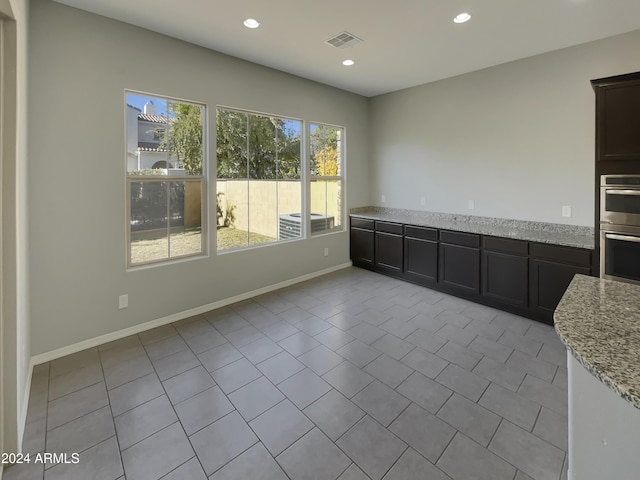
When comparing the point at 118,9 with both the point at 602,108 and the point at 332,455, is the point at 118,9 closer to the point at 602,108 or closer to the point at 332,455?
the point at 332,455

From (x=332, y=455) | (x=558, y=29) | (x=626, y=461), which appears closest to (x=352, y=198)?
(x=558, y=29)

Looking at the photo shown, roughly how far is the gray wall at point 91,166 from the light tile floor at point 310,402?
1.16 feet

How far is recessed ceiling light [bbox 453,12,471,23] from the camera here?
2.83 metres

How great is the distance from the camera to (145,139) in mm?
3217

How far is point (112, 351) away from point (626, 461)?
3.43 metres

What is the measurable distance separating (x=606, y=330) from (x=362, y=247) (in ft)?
14.2

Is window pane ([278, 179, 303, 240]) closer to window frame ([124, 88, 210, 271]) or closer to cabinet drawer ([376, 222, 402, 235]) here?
window frame ([124, 88, 210, 271])

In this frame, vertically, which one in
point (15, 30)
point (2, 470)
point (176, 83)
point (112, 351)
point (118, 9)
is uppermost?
point (118, 9)

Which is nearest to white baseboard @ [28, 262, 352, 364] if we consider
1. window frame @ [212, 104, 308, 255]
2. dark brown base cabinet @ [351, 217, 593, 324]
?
window frame @ [212, 104, 308, 255]

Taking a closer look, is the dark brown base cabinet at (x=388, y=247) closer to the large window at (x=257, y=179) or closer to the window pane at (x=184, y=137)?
the large window at (x=257, y=179)

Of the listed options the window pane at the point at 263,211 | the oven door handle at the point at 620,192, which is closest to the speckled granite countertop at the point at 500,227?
the oven door handle at the point at 620,192

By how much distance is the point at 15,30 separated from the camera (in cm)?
169

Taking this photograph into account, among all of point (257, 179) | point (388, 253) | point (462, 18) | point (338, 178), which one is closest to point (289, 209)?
point (257, 179)

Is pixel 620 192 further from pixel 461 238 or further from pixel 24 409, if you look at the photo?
pixel 24 409
